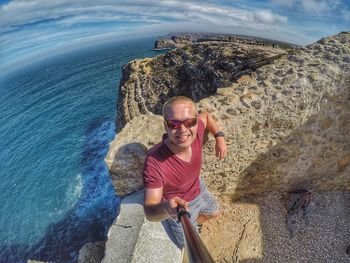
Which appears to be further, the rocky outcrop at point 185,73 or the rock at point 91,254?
the rocky outcrop at point 185,73

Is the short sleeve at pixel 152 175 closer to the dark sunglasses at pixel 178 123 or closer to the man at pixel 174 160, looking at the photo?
the man at pixel 174 160

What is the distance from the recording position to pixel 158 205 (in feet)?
9.83

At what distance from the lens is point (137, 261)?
472 centimetres

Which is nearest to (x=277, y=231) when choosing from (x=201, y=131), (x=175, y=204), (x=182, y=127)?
(x=201, y=131)

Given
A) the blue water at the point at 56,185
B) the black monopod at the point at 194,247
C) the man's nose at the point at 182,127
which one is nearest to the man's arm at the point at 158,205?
the black monopod at the point at 194,247

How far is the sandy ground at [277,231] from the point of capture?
6230mm

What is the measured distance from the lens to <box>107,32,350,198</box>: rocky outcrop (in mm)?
5844

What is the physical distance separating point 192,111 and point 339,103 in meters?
4.54

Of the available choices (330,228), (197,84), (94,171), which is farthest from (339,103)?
(94,171)

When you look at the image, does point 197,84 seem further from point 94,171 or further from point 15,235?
point 15,235

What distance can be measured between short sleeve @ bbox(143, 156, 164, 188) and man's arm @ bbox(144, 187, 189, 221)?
66 millimetres

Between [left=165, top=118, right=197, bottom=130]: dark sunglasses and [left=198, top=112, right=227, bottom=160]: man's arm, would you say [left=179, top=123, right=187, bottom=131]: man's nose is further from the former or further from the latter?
[left=198, top=112, right=227, bottom=160]: man's arm

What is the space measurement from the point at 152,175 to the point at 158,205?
1.67 ft

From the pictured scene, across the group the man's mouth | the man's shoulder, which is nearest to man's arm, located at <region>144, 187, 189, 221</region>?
the man's shoulder
